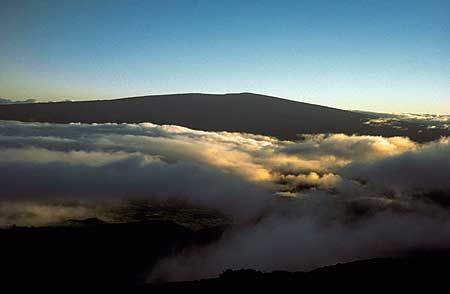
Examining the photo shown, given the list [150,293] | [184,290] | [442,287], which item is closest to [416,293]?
[442,287]

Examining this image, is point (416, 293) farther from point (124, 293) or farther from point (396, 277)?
point (124, 293)

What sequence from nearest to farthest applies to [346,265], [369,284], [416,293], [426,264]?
[416,293]
[369,284]
[426,264]
[346,265]

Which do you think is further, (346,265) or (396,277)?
(346,265)

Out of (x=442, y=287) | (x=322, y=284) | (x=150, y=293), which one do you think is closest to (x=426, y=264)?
(x=442, y=287)

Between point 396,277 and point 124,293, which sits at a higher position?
point 396,277

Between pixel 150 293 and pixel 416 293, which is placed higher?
pixel 416 293

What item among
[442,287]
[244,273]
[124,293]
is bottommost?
[124,293]

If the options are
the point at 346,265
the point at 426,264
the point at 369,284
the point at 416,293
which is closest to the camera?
the point at 416,293

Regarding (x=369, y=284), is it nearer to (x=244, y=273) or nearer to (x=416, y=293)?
(x=416, y=293)

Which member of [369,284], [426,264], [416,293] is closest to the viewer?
[416,293]
